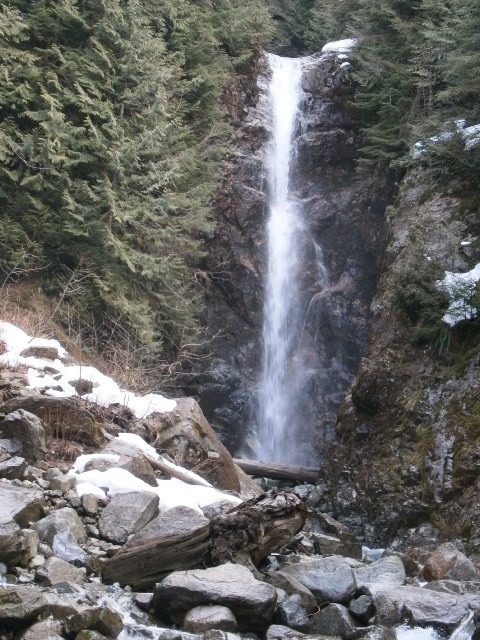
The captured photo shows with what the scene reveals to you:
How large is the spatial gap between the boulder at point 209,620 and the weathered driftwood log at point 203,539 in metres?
0.57

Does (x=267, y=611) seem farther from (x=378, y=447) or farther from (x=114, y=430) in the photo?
(x=378, y=447)

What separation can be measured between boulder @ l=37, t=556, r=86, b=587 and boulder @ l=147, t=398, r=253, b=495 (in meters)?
3.39

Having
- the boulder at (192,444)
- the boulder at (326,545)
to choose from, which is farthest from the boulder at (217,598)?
the boulder at (192,444)

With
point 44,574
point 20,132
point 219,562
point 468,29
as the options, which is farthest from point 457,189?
point 44,574

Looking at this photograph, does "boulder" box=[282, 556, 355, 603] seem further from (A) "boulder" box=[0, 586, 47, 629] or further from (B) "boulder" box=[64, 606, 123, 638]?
(A) "boulder" box=[0, 586, 47, 629]

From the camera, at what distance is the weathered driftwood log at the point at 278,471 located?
1255cm

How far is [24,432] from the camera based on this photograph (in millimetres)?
6246

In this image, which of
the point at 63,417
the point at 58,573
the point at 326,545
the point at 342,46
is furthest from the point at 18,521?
the point at 342,46

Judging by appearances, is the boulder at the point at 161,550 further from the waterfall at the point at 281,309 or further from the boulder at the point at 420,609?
the waterfall at the point at 281,309

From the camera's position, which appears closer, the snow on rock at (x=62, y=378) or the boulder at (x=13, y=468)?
the boulder at (x=13, y=468)

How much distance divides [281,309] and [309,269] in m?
1.36

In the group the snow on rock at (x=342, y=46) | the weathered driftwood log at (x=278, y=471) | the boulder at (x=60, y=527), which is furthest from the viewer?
the snow on rock at (x=342, y=46)

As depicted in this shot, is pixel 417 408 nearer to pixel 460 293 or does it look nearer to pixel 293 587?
pixel 460 293

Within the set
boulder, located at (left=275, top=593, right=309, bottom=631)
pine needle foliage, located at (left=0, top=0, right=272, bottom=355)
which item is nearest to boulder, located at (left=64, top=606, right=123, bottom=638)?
boulder, located at (left=275, top=593, right=309, bottom=631)
